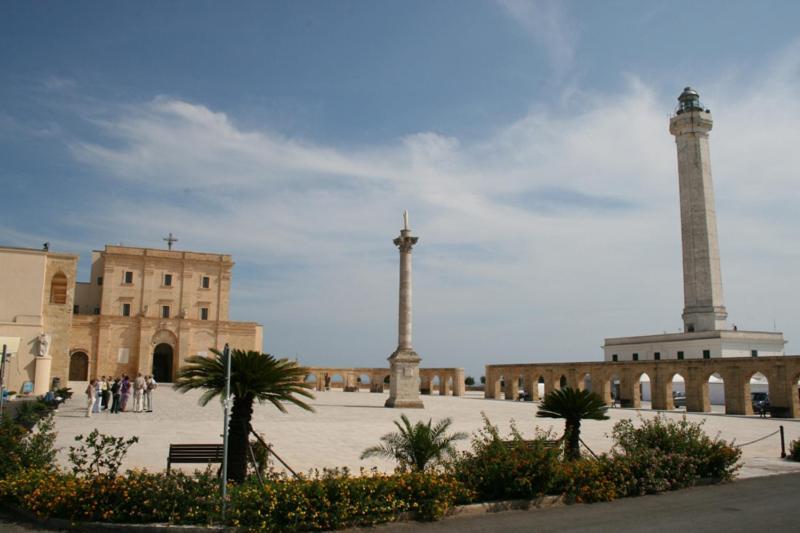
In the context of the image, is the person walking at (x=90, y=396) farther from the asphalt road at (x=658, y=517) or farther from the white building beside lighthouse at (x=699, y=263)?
the white building beside lighthouse at (x=699, y=263)

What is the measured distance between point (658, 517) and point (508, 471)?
224 cm

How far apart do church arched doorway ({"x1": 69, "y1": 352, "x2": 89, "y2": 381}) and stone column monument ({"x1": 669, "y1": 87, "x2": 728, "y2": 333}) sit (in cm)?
4712

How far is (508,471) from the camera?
9.80m

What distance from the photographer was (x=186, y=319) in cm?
5256

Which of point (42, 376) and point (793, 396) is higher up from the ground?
point (42, 376)

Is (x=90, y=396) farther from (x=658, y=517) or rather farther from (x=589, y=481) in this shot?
(x=658, y=517)

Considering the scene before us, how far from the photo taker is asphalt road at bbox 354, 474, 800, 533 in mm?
8477

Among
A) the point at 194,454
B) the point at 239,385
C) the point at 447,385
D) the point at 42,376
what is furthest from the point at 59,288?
the point at 239,385

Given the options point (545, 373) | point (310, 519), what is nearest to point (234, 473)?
point (310, 519)

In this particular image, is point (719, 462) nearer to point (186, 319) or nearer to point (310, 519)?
point (310, 519)

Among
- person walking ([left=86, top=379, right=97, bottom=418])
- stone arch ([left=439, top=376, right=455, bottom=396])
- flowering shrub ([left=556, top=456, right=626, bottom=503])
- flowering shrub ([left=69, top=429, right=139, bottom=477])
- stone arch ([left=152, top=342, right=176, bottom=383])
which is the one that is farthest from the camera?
stone arch ([left=152, top=342, right=176, bottom=383])

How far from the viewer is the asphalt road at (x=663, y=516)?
8.48 m

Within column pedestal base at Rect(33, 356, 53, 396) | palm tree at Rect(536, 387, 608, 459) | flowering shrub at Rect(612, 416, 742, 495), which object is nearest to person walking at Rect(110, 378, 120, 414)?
column pedestal base at Rect(33, 356, 53, 396)

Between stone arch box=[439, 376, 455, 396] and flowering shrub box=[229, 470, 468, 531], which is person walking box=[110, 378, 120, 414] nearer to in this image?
flowering shrub box=[229, 470, 468, 531]
